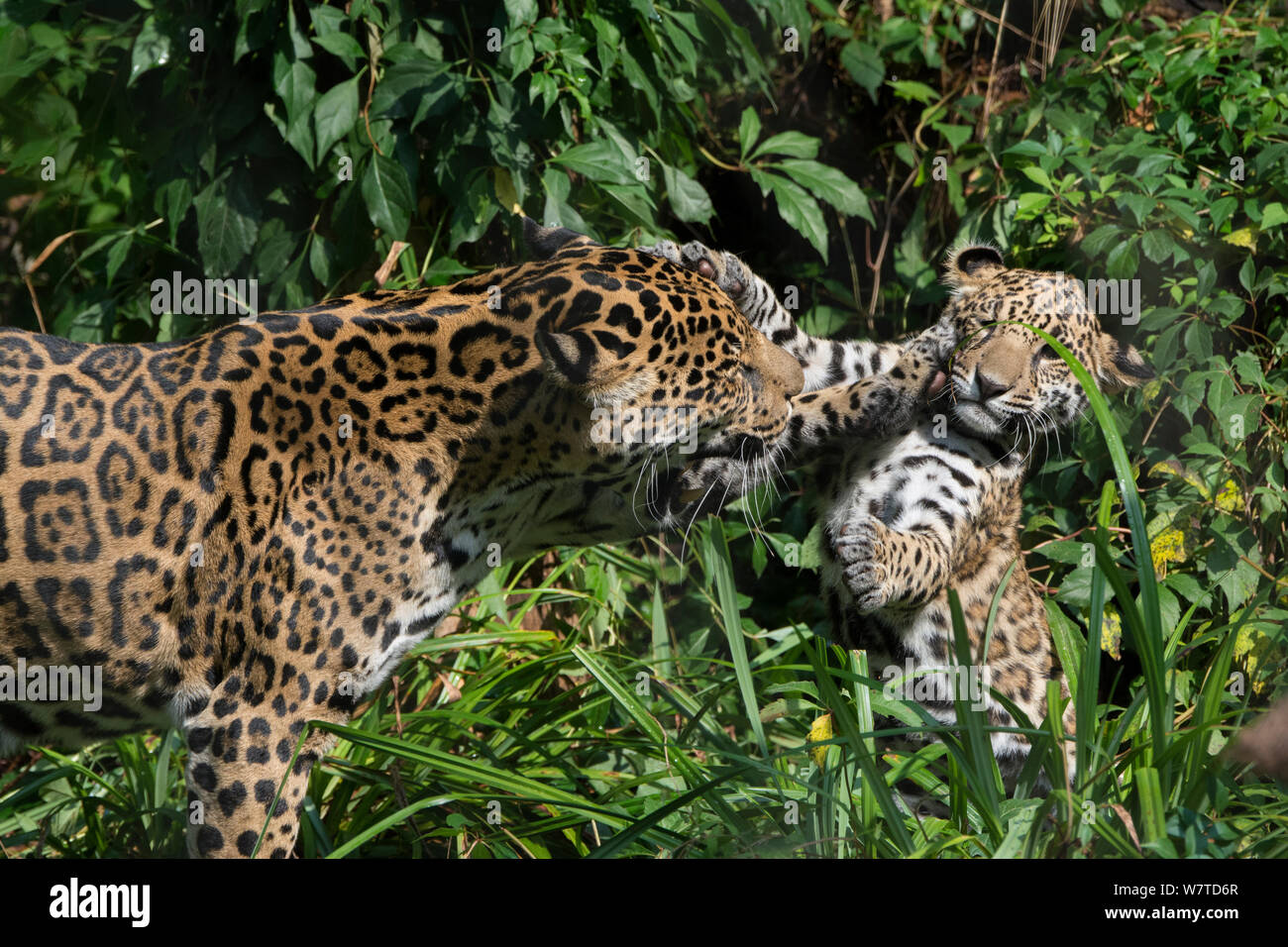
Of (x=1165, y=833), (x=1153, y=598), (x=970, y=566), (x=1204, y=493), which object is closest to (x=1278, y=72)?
(x=1204, y=493)

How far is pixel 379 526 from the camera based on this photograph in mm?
4172

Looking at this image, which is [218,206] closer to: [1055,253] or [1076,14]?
[1055,253]

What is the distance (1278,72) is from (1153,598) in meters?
4.47

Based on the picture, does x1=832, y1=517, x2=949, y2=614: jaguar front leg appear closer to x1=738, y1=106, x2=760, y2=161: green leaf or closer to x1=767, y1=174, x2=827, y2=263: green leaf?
x1=767, y1=174, x2=827, y2=263: green leaf

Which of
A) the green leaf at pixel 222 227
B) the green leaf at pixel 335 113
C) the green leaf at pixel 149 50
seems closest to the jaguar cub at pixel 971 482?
the green leaf at pixel 335 113

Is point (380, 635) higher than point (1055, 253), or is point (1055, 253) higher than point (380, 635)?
point (1055, 253)

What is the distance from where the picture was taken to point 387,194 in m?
5.64

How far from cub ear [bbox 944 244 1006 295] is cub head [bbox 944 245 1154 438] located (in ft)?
0.05

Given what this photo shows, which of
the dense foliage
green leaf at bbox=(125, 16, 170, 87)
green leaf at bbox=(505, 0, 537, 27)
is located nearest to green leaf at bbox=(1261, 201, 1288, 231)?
the dense foliage

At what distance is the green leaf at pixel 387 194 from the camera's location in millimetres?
5598

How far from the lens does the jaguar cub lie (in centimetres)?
533

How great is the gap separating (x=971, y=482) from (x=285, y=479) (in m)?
3.03
